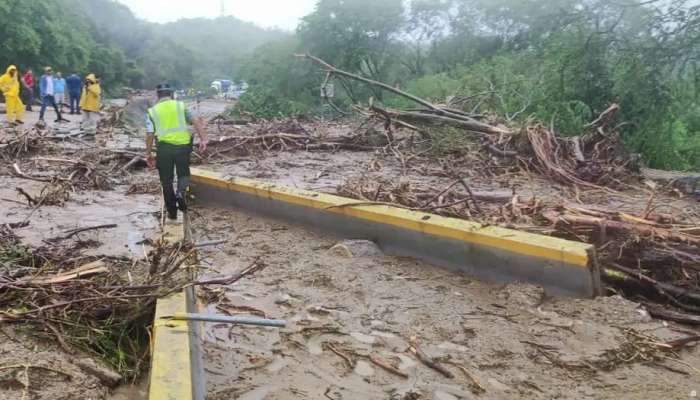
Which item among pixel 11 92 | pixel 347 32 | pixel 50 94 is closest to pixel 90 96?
pixel 50 94

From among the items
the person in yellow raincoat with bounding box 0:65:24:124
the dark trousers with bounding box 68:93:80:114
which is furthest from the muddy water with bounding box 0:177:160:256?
the dark trousers with bounding box 68:93:80:114

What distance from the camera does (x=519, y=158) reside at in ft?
31.8

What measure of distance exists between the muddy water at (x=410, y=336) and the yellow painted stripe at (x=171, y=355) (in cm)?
32

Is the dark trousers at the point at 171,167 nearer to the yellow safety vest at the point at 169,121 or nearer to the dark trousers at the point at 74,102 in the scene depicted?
the yellow safety vest at the point at 169,121

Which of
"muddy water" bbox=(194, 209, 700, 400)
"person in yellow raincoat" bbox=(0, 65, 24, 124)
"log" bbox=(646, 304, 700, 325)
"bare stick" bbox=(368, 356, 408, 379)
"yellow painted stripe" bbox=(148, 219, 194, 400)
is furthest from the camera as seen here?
"person in yellow raincoat" bbox=(0, 65, 24, 124)

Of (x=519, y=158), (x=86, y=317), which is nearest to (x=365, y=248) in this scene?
(x=86, y=317)

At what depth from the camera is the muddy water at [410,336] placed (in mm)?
3426

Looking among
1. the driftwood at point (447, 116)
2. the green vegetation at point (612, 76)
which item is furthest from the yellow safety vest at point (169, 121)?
the green vegetation at point (612, 76)

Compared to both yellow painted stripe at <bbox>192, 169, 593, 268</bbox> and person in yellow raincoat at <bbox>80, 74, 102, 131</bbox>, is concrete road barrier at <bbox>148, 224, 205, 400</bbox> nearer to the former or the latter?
yellow painted stripe at <bbox>192, 169, 593, 268</bbox>

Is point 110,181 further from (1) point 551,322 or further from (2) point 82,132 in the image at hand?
(1) point 551,322

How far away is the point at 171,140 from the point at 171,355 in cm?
415

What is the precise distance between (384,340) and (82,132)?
12.2 m

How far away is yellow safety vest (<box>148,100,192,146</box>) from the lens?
6734 mm

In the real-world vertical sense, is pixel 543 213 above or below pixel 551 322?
above
